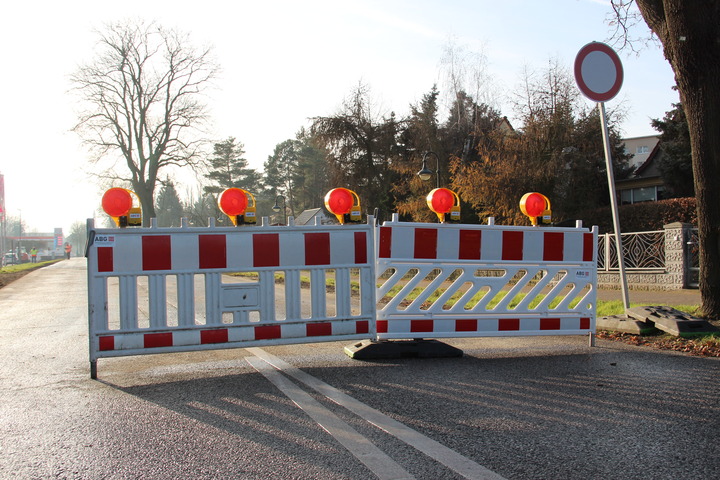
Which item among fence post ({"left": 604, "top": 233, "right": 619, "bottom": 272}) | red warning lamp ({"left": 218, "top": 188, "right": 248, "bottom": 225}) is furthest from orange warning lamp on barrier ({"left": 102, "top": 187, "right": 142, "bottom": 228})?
fence post ({"left": 604, "top": 233, "right": 619, "bottom": 272})

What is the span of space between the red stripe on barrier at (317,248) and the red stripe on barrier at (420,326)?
→ 1.05 meters

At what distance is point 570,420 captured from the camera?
145 inches

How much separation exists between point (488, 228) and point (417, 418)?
9.27ft

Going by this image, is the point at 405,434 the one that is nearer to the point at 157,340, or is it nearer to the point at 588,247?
the point at 157,340

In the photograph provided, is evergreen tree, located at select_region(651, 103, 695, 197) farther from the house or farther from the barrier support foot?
the barrier support foot

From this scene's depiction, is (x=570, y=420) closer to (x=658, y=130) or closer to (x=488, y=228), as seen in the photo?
(x=488, y=228)

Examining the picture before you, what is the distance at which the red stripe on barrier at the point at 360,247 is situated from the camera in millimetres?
5779

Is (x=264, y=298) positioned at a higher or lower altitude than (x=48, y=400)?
higher

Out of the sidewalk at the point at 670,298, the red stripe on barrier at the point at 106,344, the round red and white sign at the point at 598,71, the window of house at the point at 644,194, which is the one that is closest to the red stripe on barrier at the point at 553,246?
the round red and white sign at the point at 598,71

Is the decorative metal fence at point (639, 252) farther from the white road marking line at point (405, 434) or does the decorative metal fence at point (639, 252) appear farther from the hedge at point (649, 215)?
the white road marking line at point (405, 434)

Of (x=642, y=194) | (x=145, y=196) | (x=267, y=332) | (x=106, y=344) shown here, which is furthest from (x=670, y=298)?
(x=145, y=196)

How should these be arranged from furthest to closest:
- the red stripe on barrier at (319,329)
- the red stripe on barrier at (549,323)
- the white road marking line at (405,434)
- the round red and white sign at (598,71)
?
1. the round red and white sign at (598,71)
2. the red stripe on barrier at (549,323)
3. the red stripe on barrier at (319,329)
4. the white road marking line at (405,434)

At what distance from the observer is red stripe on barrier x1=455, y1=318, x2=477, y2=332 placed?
598 centimetres

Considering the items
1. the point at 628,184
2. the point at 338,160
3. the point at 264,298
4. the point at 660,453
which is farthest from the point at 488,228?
the point at 338,160
